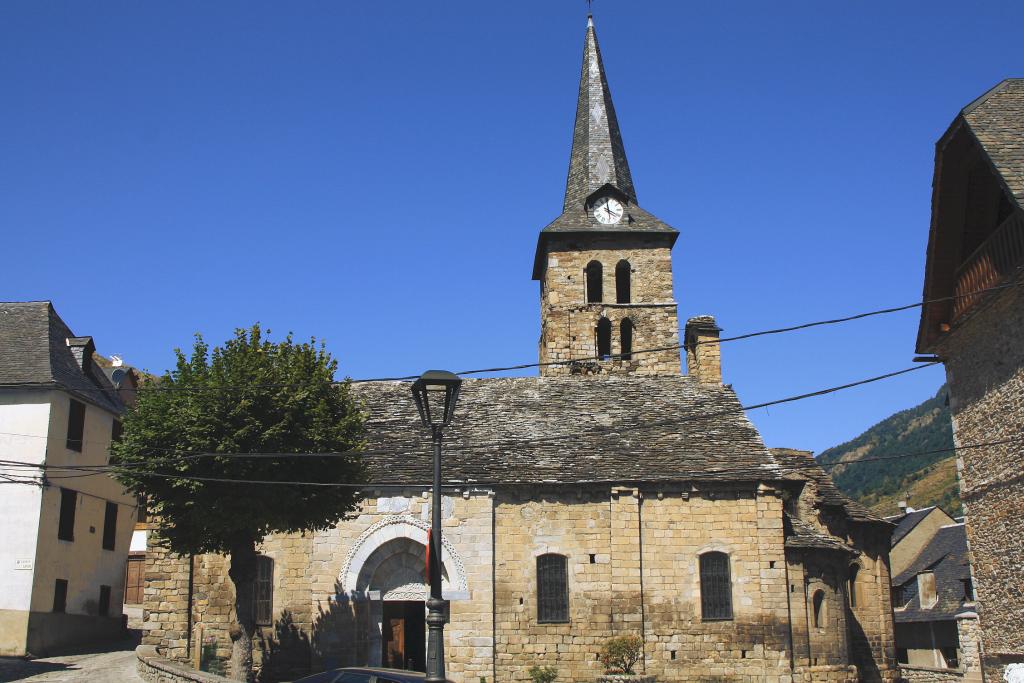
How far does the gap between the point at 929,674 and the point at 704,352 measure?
53.4ft

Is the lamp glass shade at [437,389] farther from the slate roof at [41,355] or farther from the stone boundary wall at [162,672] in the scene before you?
the slate roof at [41,355]

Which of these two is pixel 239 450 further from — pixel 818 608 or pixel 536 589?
pixel 818 608

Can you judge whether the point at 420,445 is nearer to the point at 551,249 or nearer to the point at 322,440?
the point at 322,440

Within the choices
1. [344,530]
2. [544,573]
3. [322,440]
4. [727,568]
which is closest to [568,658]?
[544,573]

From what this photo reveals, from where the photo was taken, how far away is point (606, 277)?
43.4 meters

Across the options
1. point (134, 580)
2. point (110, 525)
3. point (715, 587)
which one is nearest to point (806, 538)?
point (715, 587)

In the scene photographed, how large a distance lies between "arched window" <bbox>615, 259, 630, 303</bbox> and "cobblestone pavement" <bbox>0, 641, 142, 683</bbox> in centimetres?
2406

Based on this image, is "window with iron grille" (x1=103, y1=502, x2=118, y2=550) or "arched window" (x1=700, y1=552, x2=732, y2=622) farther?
"window with iron grille" (x1=103, y1=502, x2=118, y2=550)

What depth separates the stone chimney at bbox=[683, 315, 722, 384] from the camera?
34188 mm

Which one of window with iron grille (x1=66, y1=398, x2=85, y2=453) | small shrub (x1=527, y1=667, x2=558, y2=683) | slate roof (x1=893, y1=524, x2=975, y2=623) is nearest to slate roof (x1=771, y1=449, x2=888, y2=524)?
small shrub (x1=527, y1=667, x2=558, y2=683)

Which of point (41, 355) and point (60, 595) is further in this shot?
point (41, 355)

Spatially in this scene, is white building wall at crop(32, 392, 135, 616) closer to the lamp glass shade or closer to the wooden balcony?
the lamp glass shade

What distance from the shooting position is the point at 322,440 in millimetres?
24438

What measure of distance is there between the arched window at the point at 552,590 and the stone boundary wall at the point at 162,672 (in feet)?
29.6
